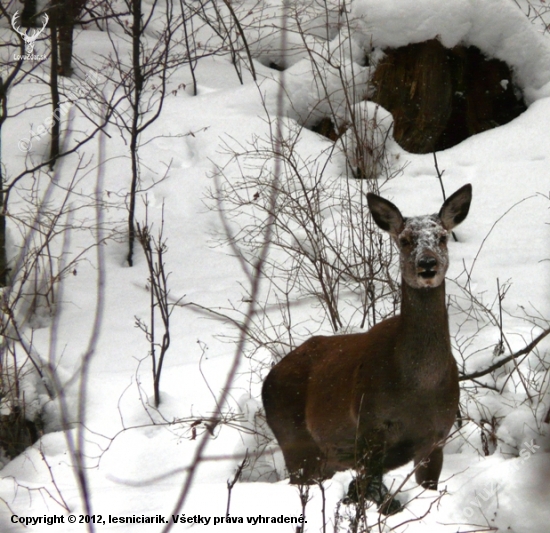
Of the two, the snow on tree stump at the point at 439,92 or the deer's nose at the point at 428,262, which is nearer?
the deer's nose at the point at 428,262

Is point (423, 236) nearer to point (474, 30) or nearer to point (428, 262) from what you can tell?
point (428, 262)

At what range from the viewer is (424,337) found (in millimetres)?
3723

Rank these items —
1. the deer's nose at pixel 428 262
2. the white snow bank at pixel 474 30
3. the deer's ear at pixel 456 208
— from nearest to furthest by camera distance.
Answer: the deer's nose at pixel 428 262, the deer's ear at pixel 456 208, the white snow bank at pixel 474 30

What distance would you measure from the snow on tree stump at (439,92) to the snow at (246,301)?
0.77 feet

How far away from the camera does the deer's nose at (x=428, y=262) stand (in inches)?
143

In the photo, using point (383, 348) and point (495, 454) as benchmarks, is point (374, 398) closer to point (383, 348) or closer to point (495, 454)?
point (383, 348)

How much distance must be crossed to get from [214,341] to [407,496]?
152 inches

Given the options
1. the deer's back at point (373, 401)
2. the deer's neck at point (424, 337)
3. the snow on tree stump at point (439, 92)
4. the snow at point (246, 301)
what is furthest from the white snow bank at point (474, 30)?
the deer's neck at point (424, 337)

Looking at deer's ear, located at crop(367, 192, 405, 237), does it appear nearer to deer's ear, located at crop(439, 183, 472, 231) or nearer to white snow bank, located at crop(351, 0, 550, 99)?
deer's ear, located at crop(439, 183, 472, 231)

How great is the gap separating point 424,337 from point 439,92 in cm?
672

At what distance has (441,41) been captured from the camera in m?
9.73

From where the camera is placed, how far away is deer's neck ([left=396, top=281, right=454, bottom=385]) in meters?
3.68

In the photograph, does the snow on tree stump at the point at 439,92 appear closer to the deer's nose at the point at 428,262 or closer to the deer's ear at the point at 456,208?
the deer's ear at the point at 456,208

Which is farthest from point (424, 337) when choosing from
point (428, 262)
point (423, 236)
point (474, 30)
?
point (474, 30)
